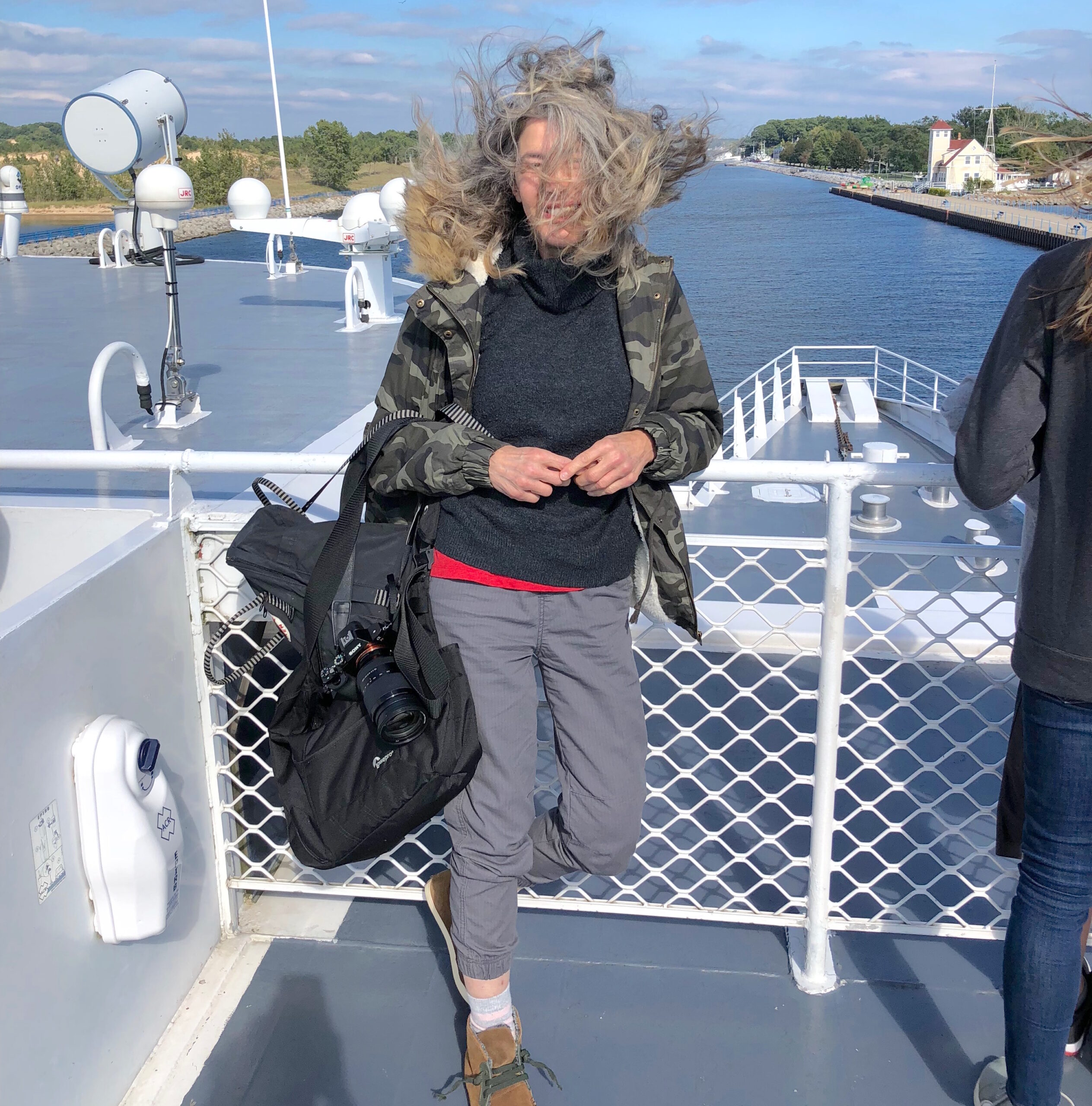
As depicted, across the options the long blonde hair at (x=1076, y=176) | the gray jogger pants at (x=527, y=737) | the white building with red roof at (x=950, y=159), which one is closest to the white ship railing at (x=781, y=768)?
the gray jogger pants at (x=527, y=737)

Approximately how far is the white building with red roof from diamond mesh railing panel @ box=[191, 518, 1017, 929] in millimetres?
74685

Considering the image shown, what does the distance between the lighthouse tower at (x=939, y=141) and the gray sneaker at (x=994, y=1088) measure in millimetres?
90776

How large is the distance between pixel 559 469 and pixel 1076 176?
31.7 inches

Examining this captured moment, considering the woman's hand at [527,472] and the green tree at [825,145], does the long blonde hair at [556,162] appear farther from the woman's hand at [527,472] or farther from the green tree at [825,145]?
the green tree at [825,145]

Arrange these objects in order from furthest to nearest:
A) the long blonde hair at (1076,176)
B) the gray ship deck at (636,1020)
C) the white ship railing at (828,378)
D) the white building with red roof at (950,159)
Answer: the white building with red roof at (950,159)
the white ship railing at (828,378)
the gray ship deck at (636,1020)
the long blonde hair at (1076,176)

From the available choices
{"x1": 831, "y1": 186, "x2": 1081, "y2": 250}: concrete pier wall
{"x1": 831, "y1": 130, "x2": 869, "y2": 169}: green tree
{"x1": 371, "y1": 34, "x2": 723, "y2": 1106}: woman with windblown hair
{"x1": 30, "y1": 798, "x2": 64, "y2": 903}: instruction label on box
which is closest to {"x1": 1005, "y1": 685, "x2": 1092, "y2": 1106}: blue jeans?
{"x1": 371, "y1": 34, "x2": 723, "y2": 1106}: woman with windblown hair

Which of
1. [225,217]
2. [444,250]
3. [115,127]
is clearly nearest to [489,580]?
[444,250]

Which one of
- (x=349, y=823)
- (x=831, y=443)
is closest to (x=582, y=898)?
(x=349, y=823)

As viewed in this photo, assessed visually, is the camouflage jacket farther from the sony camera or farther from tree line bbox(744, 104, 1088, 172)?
tree line bbox(744, 104, 1088, 172)

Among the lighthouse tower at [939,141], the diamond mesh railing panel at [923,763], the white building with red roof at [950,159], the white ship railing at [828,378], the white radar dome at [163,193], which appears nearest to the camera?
the diamond mesh railing panel at [923,763]

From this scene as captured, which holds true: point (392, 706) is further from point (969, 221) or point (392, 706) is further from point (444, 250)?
point (969, 221)

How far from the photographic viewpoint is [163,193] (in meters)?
5.71

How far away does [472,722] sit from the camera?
5.39 feet

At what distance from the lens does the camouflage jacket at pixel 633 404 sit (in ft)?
5.27
